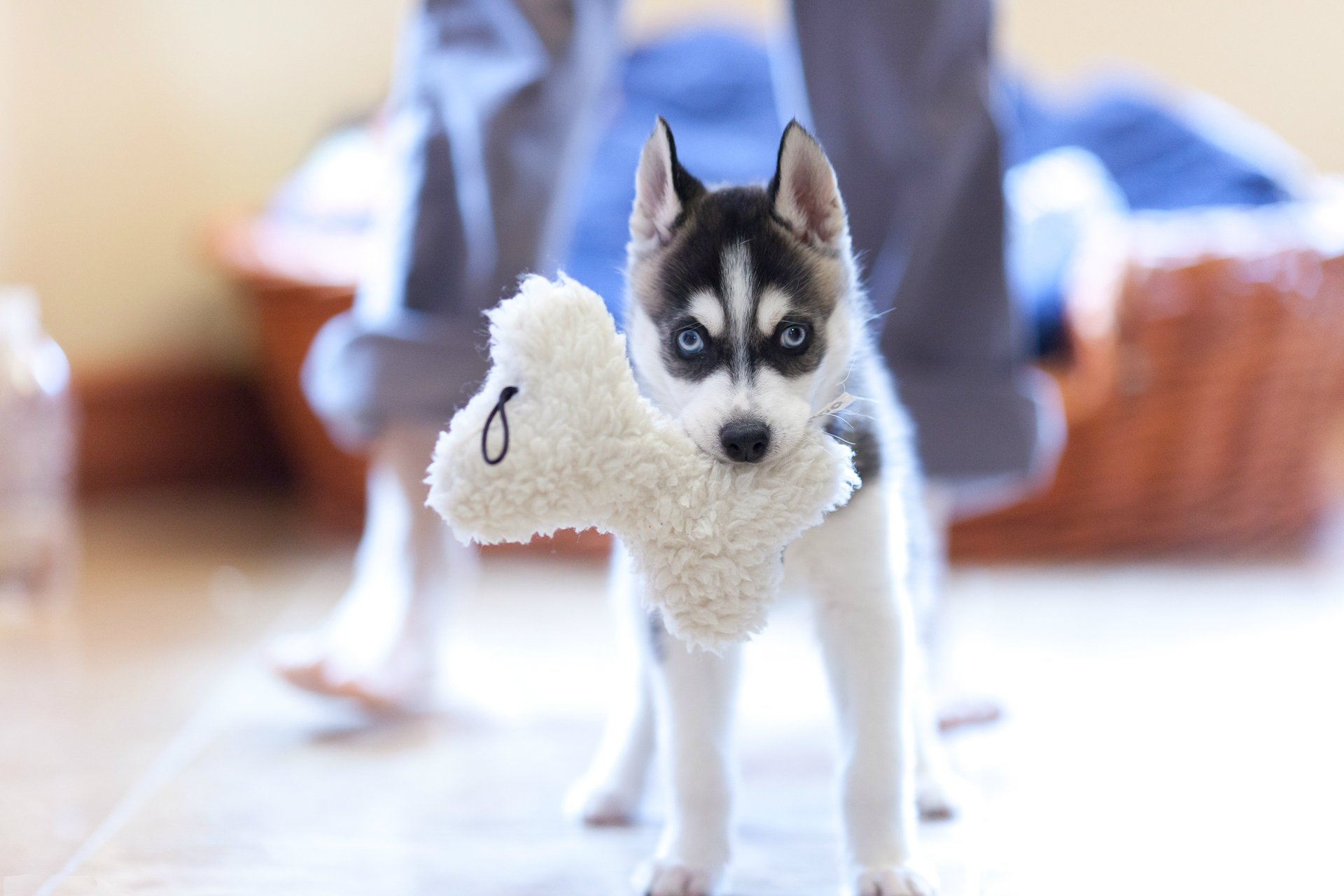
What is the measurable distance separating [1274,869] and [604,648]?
106 centimetres

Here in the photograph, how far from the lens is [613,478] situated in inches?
36.4

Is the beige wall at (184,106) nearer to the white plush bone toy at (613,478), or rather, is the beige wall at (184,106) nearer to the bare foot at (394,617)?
the bare foot at (394,617)

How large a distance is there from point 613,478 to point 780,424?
0.13m

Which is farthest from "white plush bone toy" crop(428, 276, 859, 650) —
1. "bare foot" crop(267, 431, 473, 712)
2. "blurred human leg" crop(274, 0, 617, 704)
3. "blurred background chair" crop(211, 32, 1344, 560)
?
"blurred background chair" crop(211, 32, 1344, 560)

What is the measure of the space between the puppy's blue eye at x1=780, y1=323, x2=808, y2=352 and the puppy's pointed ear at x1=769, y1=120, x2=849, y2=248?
0.08m

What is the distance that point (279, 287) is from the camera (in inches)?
103

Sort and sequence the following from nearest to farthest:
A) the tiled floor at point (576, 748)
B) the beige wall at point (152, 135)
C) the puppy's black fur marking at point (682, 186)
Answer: the puppy's black fur marking at point (682, 186), the tiled floor at point (576, 748), the beige wall at point (152, 135)

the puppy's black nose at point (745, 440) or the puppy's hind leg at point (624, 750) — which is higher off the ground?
the puppy's black nose at point (745, 440)

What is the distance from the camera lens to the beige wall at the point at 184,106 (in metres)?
3.06

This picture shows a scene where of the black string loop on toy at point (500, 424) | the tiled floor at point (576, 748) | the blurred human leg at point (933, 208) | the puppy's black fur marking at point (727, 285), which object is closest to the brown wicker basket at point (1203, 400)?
the tiled floor at point (576, 748)

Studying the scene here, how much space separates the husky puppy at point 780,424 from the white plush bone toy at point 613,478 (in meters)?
0.04

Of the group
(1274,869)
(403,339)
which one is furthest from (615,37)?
(1274,869)

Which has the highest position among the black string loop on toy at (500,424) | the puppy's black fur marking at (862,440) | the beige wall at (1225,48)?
the beige wall at (1225,48)

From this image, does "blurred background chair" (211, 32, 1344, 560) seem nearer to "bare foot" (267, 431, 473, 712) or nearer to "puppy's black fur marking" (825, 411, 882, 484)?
"bare foot" (267, 431, 473, 712)
